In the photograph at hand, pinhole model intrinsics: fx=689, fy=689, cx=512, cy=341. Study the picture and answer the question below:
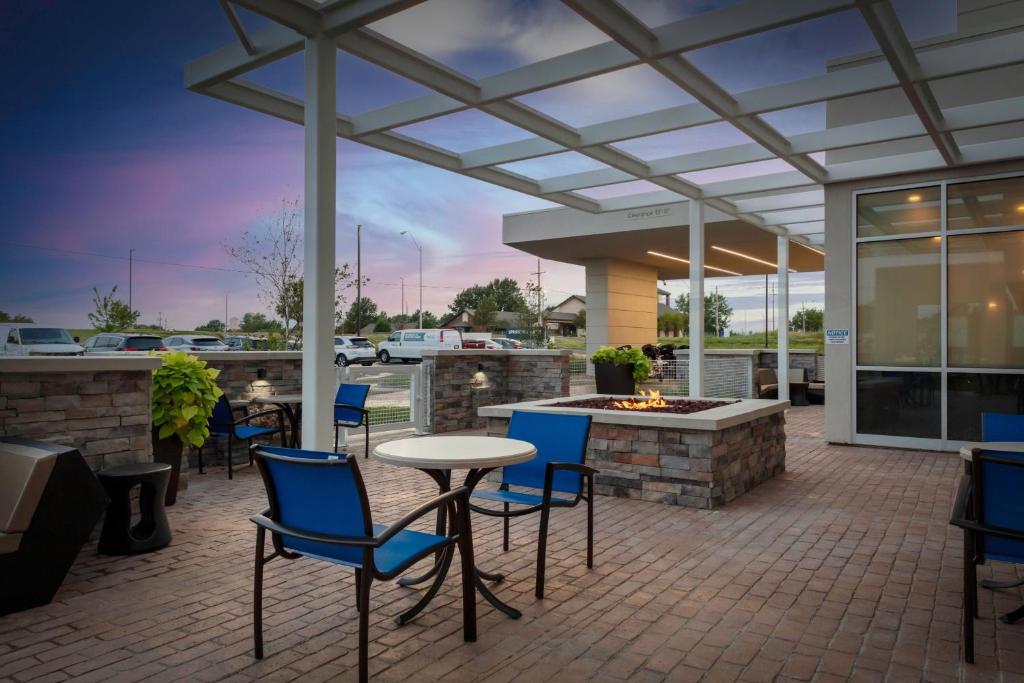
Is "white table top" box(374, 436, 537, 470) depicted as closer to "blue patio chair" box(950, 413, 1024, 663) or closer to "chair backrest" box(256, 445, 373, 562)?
"chair backrest" box(256, 445, 373, 562)

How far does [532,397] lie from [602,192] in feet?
11.0

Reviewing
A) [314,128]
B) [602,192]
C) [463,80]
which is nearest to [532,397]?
[602,192]

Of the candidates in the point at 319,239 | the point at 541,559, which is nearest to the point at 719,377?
the point at 319,239

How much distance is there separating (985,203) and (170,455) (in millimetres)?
8744

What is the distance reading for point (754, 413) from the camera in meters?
5.93

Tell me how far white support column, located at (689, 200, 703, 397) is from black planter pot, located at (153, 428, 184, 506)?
704cm

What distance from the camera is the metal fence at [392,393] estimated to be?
8.80 meters

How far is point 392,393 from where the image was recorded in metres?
9.09

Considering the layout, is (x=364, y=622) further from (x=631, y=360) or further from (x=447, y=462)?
(x=631, y=360)

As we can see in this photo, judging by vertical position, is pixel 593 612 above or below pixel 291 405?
below

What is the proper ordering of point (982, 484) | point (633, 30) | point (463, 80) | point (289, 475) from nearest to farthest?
point (289, 475)
point (982, 484)
point (633, 30)
point (463, 80)

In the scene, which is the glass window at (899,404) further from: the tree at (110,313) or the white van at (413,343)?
the tree at (110,313)

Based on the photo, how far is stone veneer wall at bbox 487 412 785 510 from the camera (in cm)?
524

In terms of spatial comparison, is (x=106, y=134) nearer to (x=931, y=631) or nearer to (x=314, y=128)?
(x=314, y=128)
